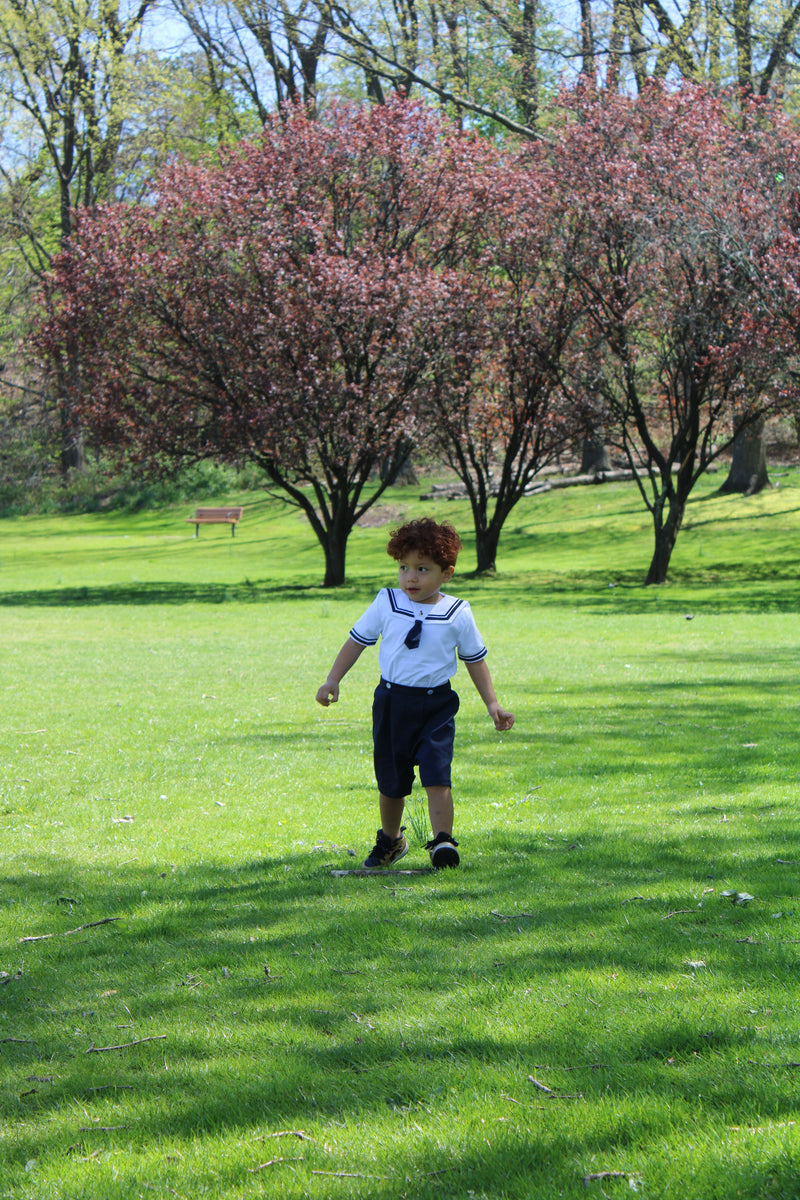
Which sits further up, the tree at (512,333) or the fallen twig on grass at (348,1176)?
the tree at (512,333)

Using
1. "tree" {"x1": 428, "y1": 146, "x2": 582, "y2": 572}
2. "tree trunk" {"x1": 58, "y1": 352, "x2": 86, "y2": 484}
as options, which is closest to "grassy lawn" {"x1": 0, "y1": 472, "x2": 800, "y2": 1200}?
"tree" {"x1": 428, "y1": 146, "x2": 582, "y2": 572}

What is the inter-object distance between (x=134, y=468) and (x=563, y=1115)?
27271 mm

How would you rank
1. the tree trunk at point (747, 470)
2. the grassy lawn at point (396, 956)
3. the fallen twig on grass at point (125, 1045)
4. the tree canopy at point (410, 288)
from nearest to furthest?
the grassy lawn at point (396, 956), the fallen twig on grass at point (125, 1045), the tree canopy at point (410, 288), the tree trunk at point (747, 470)

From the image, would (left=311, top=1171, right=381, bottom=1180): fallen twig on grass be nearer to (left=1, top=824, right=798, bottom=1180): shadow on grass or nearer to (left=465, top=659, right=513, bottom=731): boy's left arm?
(left=1, top=824, right=798, bottom=1180): shadow on grass

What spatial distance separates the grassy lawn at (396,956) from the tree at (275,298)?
50.7ft

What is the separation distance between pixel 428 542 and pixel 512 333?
24414 mm

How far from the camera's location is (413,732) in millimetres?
5902

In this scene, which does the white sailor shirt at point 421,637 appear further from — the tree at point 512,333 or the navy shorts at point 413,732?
the tree at point 512,333

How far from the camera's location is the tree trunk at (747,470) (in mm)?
38500

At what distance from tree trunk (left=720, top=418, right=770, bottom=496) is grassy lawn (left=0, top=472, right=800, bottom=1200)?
89.1ft

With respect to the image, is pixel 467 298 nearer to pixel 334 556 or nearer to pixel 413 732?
pixel 334 556

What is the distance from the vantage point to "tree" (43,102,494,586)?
26.9 m

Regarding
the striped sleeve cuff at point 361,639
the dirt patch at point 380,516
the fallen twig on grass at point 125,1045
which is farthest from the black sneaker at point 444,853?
the dirt patch at point 380,516

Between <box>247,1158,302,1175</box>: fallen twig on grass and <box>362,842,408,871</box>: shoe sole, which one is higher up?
<box>247,1158,302,1175</box>: fallen twig on grass
